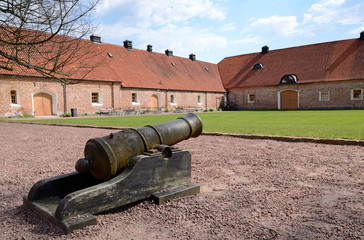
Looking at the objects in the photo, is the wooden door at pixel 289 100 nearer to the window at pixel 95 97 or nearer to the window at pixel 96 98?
the window at pixel 96 98

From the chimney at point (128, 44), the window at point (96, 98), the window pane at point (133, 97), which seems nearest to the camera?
the window at point (96, 98)

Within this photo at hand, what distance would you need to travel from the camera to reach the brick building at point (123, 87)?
19.8 m

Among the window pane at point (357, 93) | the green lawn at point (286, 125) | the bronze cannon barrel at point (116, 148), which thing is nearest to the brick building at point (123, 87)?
the green lawn at point (286, 125)

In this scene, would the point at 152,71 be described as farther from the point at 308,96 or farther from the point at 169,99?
the point at 308,96

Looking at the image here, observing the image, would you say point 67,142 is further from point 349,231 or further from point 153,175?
point 349,231

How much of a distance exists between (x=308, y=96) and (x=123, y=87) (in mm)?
18641

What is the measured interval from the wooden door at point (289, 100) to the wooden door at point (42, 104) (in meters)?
22.9

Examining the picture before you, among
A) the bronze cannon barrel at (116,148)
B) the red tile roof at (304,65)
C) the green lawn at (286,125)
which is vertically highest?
the red tile roof at (304,65)

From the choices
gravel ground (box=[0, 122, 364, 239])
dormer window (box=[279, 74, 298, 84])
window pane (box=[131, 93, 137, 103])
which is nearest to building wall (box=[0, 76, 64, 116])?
window pane (box=[131, 93, 137, 103])

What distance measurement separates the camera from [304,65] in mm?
29938

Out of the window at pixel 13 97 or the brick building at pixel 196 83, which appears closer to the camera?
the window at pixel 13 97

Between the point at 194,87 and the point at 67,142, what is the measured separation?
25.0m

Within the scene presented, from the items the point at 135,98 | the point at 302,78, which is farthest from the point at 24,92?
the point at 302,78

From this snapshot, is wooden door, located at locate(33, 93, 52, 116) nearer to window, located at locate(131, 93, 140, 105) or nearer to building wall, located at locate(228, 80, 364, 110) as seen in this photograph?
window, located at locate(131, 93, 140, 105)
